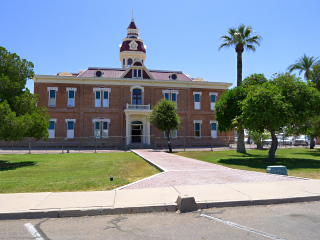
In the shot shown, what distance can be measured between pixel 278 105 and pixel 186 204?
12406mm

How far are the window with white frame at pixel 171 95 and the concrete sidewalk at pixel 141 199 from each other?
3153 cm

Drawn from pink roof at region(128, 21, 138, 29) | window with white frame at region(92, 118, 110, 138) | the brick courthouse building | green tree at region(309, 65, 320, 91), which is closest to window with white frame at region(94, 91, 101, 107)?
the brick courthouse building

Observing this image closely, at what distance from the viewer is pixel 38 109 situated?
1864 cm

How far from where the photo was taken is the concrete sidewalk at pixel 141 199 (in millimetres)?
6332

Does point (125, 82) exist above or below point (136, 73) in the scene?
below

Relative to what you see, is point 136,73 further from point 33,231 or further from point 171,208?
point 33,231

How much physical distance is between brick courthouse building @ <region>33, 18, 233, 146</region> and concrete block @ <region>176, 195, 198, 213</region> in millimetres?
28583

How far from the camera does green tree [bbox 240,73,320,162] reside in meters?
16.8

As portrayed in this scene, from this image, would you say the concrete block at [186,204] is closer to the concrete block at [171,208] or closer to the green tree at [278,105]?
the concrete block at [171,208]

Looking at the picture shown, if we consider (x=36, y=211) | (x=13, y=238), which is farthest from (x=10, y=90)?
(x=13, y=238)

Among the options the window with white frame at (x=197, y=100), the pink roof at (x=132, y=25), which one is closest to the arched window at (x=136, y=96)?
the window with white frame at (x=197, y=100)

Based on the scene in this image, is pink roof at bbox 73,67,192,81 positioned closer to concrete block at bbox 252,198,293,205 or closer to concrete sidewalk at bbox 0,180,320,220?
concrete sidewalk at bbox 0,180,320,220

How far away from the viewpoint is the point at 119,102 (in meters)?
38.5

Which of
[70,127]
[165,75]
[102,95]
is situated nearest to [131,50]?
[165,75]
